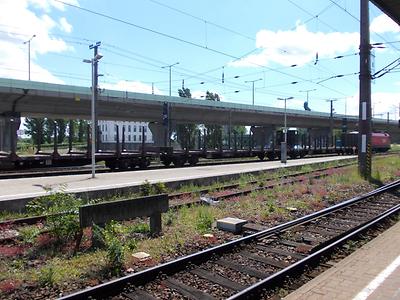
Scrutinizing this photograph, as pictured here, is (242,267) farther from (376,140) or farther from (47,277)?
(376,140)

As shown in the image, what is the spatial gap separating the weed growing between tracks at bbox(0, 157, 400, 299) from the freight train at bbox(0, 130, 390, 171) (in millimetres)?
13983

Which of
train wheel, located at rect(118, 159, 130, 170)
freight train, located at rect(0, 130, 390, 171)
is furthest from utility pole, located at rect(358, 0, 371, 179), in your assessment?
train wheel, located at rect(118, 159, 130, 170)

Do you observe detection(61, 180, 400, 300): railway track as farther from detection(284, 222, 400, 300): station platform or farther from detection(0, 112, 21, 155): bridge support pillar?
detection(0, 112, 21, 155): bridge support pillar

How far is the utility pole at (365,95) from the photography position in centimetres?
2239

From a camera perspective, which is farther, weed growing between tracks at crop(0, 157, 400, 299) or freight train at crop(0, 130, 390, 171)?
freight train at crop(0, 130, 390, 171)

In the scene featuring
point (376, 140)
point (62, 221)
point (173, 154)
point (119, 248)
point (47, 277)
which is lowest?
point (47, 277)

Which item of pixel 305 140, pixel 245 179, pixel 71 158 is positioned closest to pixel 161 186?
pixel 245 179

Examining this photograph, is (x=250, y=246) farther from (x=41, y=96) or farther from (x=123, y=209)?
(x=41, y=96)

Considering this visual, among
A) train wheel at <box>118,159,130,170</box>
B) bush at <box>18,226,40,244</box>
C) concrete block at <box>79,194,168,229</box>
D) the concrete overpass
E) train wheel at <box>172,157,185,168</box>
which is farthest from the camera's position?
the concrete overpass

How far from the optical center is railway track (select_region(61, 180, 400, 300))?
5.81 m

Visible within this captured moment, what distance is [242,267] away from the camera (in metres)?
7.07

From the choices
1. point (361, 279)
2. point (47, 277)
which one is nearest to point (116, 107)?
point (47, 277)

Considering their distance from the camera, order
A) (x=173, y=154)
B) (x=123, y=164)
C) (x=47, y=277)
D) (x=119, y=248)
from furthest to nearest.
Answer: (x=173, y=154)
(x=123, y=164)
(x=119, y=248)
(x=47, y=277)

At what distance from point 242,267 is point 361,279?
178 centimetres
